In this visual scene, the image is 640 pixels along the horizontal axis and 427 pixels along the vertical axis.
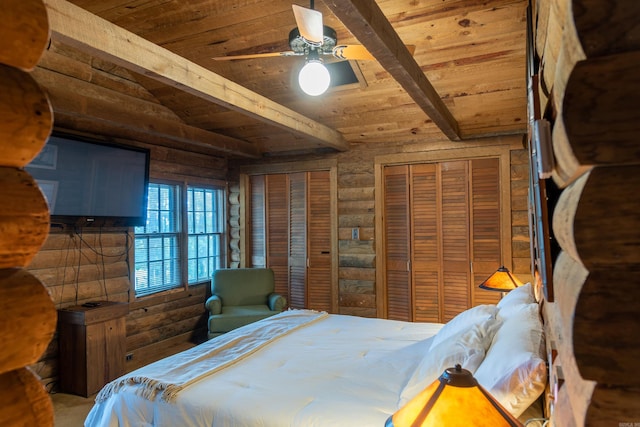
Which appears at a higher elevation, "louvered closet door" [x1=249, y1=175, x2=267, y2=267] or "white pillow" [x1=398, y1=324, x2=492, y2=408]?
"louvered closet door" [x1=249, y1=175, x2=267, y2=267]

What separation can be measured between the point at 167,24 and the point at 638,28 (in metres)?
3.69

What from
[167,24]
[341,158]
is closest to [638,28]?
[167,24]

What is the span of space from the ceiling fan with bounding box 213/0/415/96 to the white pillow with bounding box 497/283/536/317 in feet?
5.63

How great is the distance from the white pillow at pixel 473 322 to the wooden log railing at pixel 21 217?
203 cm

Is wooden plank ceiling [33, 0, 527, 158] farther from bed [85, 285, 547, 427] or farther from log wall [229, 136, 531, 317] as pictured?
bed [85, 285, 547, 427]

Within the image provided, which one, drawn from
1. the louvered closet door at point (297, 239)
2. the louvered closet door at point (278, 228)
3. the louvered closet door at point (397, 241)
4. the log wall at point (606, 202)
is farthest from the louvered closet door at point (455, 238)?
the log wall at point (606, 202)

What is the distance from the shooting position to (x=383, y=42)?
1981mm

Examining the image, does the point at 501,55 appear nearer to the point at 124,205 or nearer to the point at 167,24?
the point at 167,24

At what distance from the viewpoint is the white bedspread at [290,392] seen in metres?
1.86

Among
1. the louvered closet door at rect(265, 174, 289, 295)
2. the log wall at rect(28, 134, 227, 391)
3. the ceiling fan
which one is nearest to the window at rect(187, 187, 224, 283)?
the log wall at rect(28, 134, 227, 391)

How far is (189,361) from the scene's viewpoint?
2443 millimetres

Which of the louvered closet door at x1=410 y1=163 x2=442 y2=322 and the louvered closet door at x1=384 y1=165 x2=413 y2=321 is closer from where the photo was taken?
the louvered closet door at x1=410 y1=163 x2=442 y2=322

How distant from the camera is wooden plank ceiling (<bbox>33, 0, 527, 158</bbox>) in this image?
94.9 inches

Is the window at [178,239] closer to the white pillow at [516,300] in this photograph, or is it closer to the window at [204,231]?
the window at [204,231]
